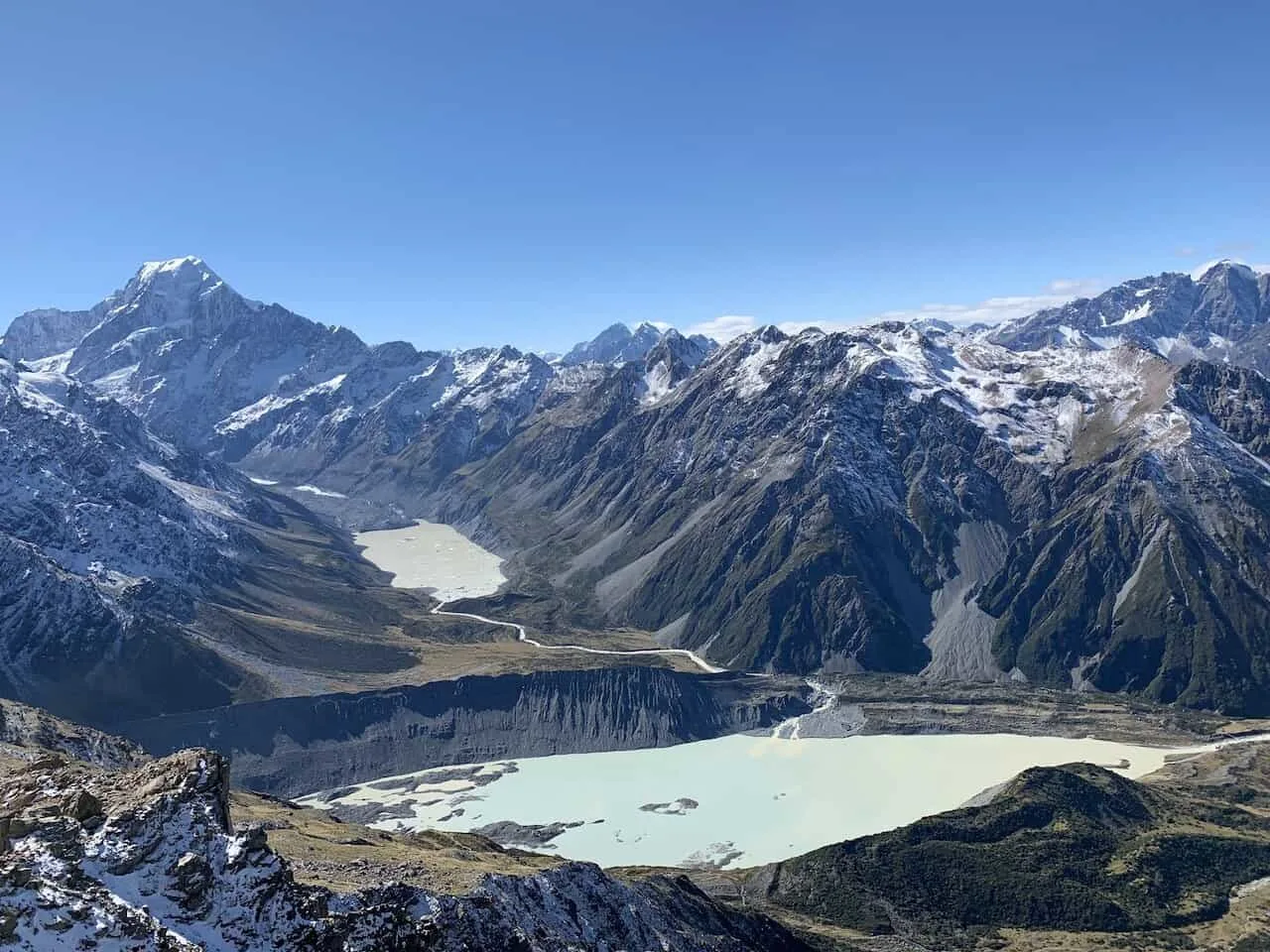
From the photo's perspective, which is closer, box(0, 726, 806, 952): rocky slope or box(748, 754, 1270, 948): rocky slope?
box(0, 726, 806, 952): rocky slope

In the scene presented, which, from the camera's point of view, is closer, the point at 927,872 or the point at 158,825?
the point at 158,825

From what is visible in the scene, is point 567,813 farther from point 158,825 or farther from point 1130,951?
point 158,825

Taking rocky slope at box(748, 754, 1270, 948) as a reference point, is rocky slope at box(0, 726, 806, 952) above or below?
above

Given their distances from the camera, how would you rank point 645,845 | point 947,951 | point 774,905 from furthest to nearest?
point 645,845 → point 774,905 → point 947,951

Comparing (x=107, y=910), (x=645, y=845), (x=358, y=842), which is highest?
(x=107, y=910)

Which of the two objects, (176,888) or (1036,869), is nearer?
(176,888)

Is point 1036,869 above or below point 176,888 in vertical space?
below

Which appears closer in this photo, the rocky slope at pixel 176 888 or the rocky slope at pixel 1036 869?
the rocky slope at pixel 176 888

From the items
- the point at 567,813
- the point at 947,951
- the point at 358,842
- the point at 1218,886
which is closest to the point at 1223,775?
the point at 1218,886

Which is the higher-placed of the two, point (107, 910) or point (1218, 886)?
point (107, 910)

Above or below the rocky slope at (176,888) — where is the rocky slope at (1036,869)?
below

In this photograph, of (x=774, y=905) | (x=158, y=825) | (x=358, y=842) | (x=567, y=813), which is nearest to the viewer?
(x=158, y=825)
